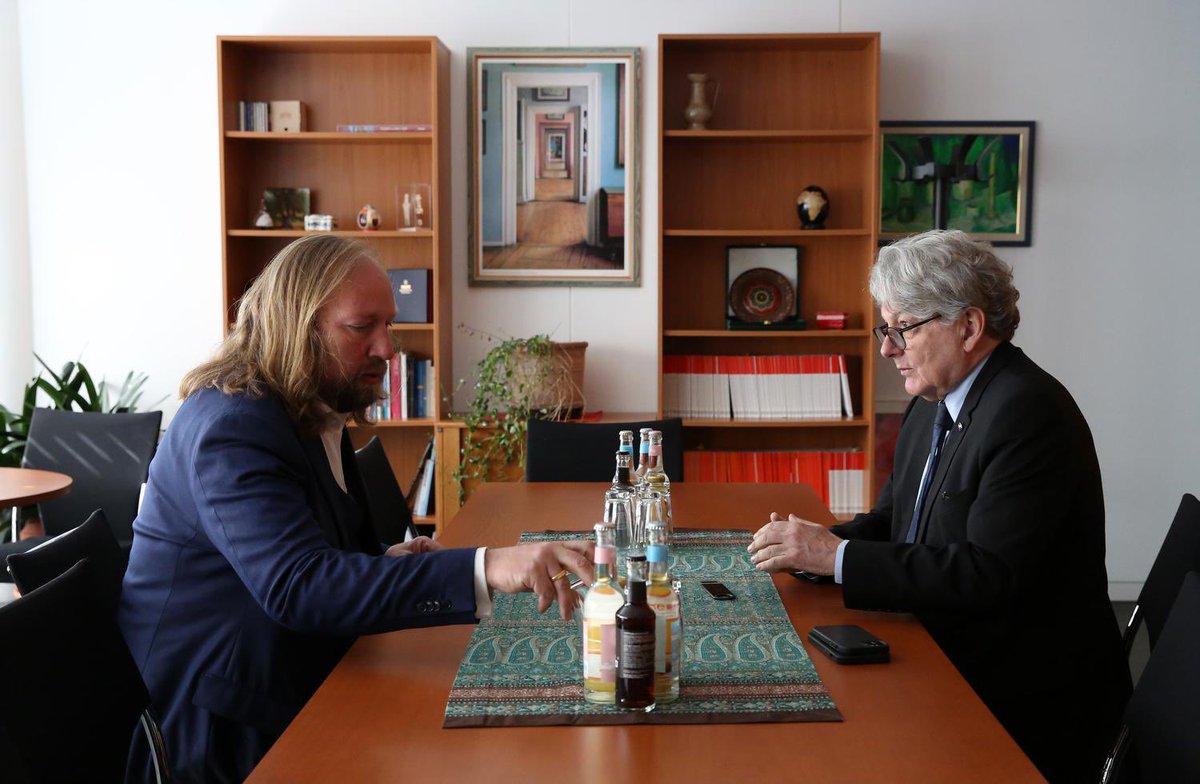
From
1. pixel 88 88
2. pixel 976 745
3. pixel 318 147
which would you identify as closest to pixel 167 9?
pixel 88 88

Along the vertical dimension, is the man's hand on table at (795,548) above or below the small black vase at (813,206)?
below

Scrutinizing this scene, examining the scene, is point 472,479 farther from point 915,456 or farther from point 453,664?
point 453,664

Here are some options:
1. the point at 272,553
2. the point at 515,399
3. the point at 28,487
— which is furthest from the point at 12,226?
the point at 272,553

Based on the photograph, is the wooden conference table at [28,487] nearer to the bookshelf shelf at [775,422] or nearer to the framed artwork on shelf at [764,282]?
the bookshelf shelf at [775,422]

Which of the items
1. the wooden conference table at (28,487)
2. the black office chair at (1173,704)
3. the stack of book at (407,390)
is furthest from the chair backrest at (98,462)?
the black office chair at (1173,704)

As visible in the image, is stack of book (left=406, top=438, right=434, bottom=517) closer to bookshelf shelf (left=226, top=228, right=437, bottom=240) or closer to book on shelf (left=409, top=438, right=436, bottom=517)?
book on shelf (left=409, top=438, right=436, bottom=517)

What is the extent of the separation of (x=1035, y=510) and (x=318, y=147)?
12.4ft

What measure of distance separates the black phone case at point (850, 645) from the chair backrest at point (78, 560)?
1104 millimetres

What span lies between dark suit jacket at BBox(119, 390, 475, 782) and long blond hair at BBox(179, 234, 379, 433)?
0.04m

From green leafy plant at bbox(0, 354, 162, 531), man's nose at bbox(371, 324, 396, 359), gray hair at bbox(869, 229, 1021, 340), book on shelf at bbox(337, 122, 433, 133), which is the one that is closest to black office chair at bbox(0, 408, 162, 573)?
green leafy plant at bbox(0, 354, 162, 531)

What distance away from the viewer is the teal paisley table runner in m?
1.42

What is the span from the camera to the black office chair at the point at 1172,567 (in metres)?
2.23

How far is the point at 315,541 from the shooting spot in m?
1.67

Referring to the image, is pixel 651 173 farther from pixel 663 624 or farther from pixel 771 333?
pixel 663 624
